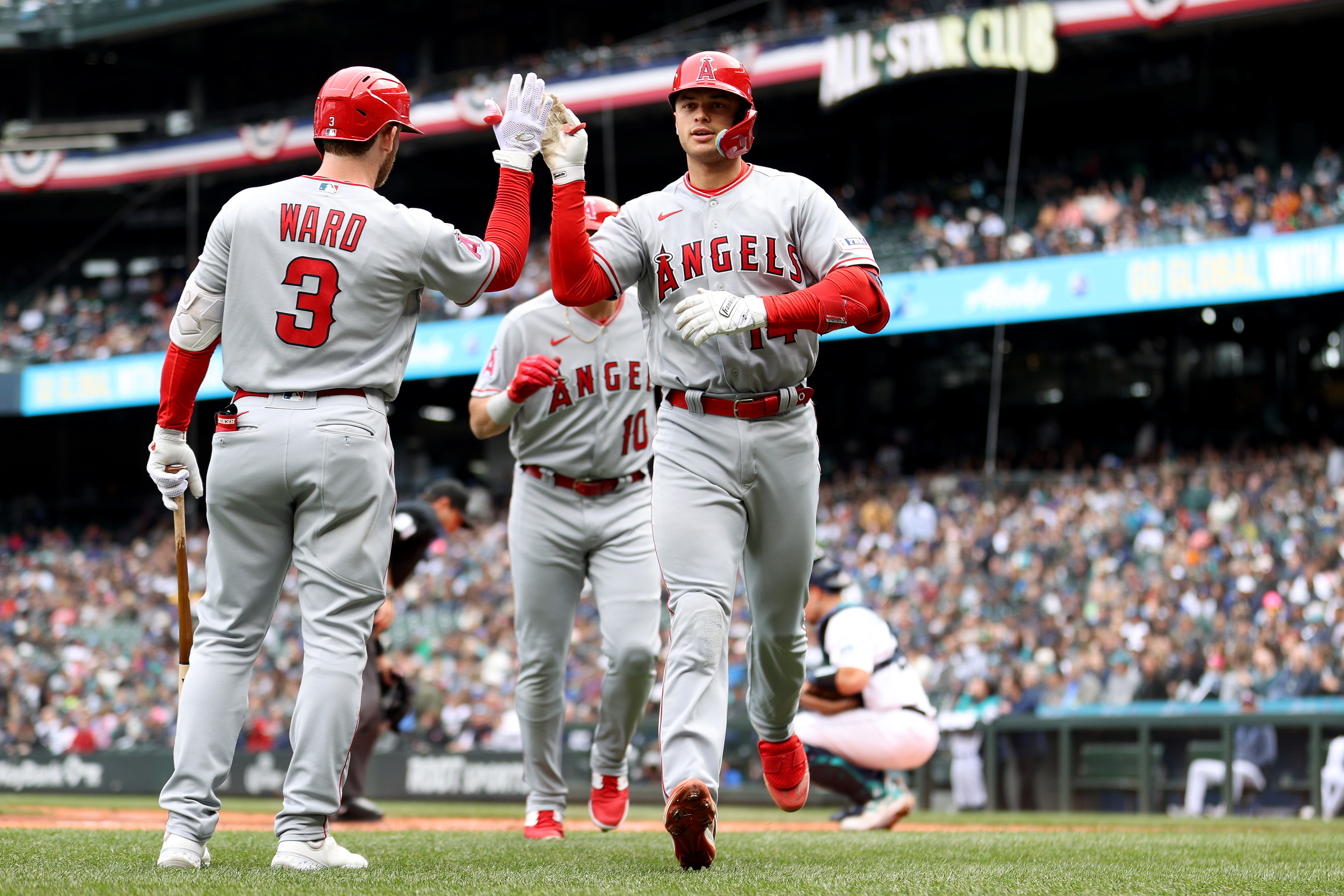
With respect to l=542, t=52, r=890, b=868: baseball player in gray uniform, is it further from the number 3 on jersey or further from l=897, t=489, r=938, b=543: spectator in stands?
l=897, t=489, r=938, b=543: spectator in stands

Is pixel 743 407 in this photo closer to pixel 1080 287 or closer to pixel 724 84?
pixel 724 84

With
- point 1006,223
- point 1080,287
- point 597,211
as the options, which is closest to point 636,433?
point 597,211

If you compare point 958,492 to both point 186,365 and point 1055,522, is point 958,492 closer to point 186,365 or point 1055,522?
point 1055,522

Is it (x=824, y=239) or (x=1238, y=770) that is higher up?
(x=824, y=239)

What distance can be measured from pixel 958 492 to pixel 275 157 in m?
13.0

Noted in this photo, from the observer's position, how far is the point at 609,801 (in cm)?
547

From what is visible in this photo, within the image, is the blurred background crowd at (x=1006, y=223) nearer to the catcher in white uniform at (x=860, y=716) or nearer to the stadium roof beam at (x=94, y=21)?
the stadium roof beam at (x=94, y=21)

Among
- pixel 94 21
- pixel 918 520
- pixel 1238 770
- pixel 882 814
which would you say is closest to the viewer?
pixel 882 814

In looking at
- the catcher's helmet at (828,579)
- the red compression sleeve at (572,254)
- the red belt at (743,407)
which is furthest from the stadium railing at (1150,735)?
the red compression sleeve at (572,254)

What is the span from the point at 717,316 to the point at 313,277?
1037 millimetres

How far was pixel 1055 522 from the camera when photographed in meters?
15.5

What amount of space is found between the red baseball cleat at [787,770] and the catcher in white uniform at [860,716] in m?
2.05

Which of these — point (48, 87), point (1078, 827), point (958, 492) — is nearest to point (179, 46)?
point (48, 87)

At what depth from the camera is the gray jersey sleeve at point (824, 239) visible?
3.98m
